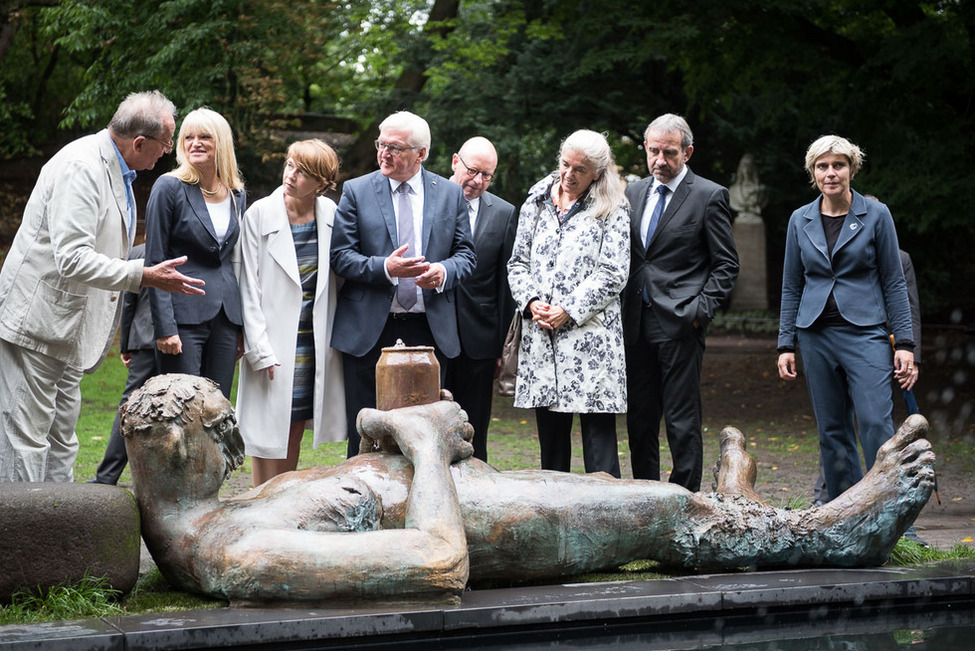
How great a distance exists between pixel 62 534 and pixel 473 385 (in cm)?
296

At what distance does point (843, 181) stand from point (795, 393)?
10779 millimetres

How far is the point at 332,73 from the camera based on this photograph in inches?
1161

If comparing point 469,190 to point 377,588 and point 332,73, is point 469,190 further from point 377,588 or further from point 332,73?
point 332,73

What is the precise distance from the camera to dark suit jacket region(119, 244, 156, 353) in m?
6.32

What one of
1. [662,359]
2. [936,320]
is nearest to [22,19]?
[662,359]

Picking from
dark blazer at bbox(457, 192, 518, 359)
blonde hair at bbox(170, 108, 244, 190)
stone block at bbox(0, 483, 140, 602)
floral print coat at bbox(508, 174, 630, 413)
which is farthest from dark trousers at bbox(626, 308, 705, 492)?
stone block at bbox(0, 483, 140, 602)

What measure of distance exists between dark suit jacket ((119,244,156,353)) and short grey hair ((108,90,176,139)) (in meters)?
1.13

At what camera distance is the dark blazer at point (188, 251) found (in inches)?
231

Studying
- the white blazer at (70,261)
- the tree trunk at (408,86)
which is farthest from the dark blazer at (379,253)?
the tree trunk at (408,86)

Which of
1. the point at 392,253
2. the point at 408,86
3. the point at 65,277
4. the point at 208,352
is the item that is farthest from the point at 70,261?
the point at 408,86

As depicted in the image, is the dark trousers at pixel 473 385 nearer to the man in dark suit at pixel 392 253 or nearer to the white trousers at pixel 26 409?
the man in dark suit at pixel 392 253

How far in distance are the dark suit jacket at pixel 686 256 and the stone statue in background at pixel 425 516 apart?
1471 mm

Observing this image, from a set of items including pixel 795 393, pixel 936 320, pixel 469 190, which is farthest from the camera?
pixel 936 320

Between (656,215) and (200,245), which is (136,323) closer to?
(200,245)
